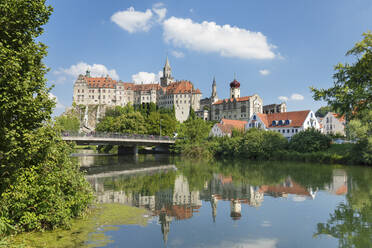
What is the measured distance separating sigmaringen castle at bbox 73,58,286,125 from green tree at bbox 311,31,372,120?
119 metres

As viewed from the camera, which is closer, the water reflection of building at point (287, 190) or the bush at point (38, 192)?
the bush at point (38, 192)

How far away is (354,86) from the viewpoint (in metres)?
24.1

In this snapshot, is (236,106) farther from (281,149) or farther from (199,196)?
(199,196)

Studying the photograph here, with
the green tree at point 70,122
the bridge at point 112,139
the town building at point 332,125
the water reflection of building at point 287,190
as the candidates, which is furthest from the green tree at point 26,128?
the green tree at point 70,122

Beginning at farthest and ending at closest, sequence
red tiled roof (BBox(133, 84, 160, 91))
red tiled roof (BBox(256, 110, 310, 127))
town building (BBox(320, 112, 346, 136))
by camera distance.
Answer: red tiled roof (BBox(133, 84, 160, 91)), town building (BBox(320, 112, 346, 136)), red tiled roof (BBox(256, 110, 310, 127))

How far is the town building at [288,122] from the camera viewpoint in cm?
8512

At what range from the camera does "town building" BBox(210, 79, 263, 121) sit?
143 metres

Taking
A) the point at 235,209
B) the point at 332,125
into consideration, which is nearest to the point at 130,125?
the point at 332,125

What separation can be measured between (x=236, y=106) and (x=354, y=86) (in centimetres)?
12505

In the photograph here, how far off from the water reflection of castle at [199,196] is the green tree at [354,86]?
7200 mm

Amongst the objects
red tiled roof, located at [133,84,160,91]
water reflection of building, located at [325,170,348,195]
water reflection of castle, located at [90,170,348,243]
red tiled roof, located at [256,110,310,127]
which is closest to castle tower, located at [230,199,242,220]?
water reflection of castle, located at [90,170,348,243]

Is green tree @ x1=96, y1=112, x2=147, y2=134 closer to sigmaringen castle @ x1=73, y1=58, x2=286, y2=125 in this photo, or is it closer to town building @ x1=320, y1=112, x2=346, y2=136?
town building @ x1=320, y1=112, x2=346, y2=136

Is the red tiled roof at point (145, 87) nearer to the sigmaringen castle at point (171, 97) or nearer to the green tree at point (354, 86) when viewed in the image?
the sigmaringen castle at point (171, 97)

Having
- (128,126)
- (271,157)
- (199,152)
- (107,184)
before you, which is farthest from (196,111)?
(107,184)
